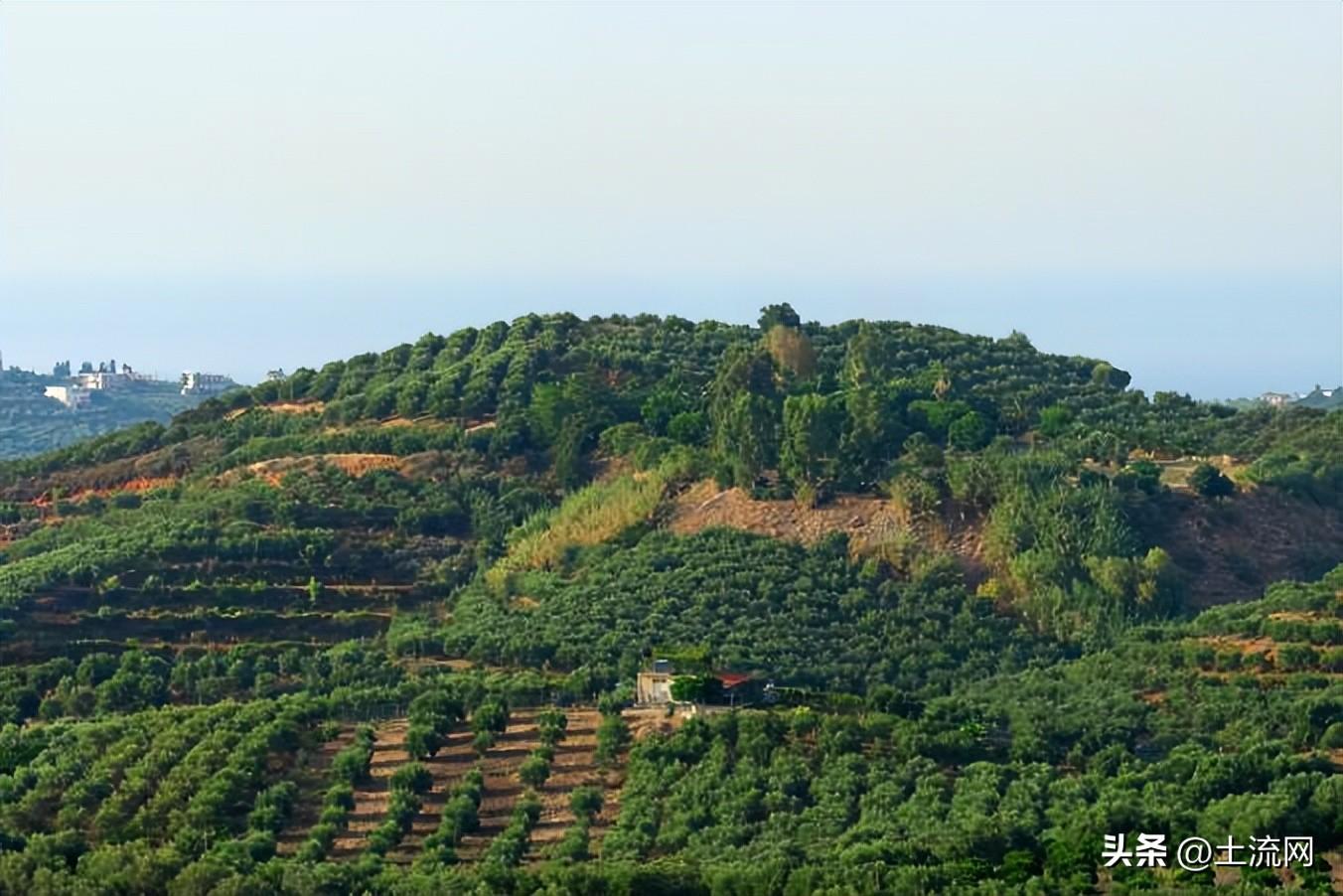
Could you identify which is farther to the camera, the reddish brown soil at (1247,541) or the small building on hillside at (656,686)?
the reddish brown soil at (1247,541)

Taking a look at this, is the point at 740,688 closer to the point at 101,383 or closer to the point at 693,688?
the point at 693,688

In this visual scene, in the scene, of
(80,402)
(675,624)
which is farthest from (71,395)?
(675,624)

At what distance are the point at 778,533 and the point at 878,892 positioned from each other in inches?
728

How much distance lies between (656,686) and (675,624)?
13.5 feet

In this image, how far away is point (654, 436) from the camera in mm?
59062

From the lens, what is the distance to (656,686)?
44969 millimetres

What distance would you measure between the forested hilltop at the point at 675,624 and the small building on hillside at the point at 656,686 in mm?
522

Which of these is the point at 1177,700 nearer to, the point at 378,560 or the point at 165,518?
the point at 378,560

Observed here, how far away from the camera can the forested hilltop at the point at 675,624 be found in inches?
1513

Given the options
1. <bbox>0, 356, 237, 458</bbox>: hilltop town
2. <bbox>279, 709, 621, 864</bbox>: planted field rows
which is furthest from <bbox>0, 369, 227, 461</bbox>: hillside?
<bbox>279, 709, 621, 864</bbox>: planted field rows

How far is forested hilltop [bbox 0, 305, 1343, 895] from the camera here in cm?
3844

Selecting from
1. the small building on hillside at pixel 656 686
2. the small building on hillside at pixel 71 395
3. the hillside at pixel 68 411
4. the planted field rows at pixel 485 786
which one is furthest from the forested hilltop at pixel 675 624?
the small building on hillside at pixel 71 395

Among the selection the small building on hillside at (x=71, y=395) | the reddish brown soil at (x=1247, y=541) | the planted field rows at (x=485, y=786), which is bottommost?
the planted field rows at (x=485, y=786)

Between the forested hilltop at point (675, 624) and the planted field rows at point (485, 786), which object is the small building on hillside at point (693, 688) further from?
the planted field rows at point (485, 786)
